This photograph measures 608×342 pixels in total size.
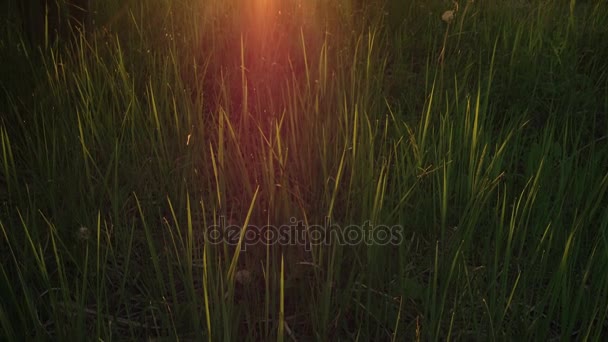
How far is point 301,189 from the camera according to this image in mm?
1459

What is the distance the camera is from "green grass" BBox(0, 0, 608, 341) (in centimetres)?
104

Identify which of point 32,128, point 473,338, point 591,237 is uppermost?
point 32,128

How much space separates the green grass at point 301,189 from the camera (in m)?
1.04

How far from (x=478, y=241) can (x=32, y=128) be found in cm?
125

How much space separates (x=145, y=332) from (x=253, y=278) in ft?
0.76

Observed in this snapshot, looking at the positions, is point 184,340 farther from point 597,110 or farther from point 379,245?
point 597,110

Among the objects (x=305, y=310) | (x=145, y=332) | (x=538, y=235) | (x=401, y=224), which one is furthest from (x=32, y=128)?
(x=538, y=235)

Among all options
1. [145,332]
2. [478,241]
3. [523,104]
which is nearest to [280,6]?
[523,104]

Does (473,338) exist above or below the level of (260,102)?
below

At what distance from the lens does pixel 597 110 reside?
80.3 inches

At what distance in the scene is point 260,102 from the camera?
5.93 ft

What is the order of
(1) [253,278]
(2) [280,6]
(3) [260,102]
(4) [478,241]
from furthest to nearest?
(2) [280,6] → (3) [260,102] → (4) [478,241] → (1) [253,278]

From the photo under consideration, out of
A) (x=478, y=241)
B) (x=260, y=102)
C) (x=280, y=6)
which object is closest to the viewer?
(x=478, y=241)

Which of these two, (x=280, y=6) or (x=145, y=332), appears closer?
(x=145, y=332)
